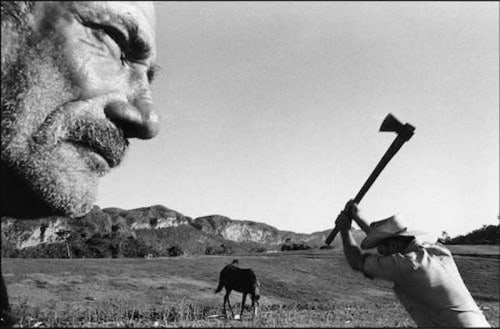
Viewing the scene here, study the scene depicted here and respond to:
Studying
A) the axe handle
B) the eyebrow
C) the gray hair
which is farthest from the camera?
the axe handle

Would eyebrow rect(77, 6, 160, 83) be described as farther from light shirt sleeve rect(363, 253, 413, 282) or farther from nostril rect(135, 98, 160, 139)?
light shirt sleeve rect(363, 253, 413, 282)

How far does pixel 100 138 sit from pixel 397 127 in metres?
3.88

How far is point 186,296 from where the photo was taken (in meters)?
14.3

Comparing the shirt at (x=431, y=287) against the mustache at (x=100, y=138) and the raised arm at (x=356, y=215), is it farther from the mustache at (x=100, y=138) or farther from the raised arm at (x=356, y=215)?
the mustache at (x=100, y=138)

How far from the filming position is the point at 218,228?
Result: 114 metres

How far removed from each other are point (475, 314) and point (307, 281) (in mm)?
15890

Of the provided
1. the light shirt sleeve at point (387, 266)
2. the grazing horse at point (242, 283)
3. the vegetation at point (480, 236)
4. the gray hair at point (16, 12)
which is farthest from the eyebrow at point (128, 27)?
the vegetation at point (480, 236)

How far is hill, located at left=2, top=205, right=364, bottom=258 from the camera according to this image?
37219 mm

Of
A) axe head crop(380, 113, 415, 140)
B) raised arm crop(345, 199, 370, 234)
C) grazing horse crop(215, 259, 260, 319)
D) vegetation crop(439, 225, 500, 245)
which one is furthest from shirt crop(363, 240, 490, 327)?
vegetation crop(439, 225, 500, 245)

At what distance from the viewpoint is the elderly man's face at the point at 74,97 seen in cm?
124

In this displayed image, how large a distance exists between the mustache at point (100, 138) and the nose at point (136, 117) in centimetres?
3

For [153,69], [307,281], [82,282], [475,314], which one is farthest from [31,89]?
[307,281]

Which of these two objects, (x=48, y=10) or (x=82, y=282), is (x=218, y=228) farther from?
(x=48, y=10)

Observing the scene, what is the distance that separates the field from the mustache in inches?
344
